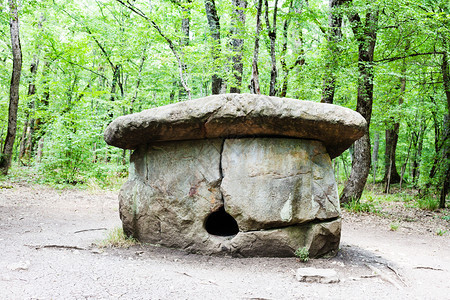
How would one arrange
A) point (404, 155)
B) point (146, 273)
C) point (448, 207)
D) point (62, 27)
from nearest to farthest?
point (146, 273)
point (448, 207)
point (62, 27)
point (404, 155)

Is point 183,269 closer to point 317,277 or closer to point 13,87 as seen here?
point 317,277

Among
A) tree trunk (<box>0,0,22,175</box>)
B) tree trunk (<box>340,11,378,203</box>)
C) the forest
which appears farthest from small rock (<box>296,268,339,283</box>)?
tree trunk (<box>0,0,22,175</box>)

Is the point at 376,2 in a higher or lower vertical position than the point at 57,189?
higher

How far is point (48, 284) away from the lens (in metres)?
2.87

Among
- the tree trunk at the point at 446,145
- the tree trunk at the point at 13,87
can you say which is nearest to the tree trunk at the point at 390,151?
the tree trunk at the point at 446,145

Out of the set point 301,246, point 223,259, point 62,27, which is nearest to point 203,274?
point 223,259

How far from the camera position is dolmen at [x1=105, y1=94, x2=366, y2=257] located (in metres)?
3.90

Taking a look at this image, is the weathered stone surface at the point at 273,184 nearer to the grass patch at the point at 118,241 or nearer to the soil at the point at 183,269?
the soil at the point at 183,269

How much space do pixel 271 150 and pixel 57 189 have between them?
27.7 feet

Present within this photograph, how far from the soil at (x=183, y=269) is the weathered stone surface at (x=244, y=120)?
163cm

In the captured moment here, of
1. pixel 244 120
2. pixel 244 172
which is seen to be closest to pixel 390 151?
pixel 244 172

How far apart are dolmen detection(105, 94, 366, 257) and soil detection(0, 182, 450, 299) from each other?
0.28 m

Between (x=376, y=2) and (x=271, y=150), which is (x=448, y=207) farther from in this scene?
(x=271, y=150)

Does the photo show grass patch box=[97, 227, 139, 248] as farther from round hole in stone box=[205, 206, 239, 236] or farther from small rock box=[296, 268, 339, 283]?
small rock box=[296, 268, 339, 283]
